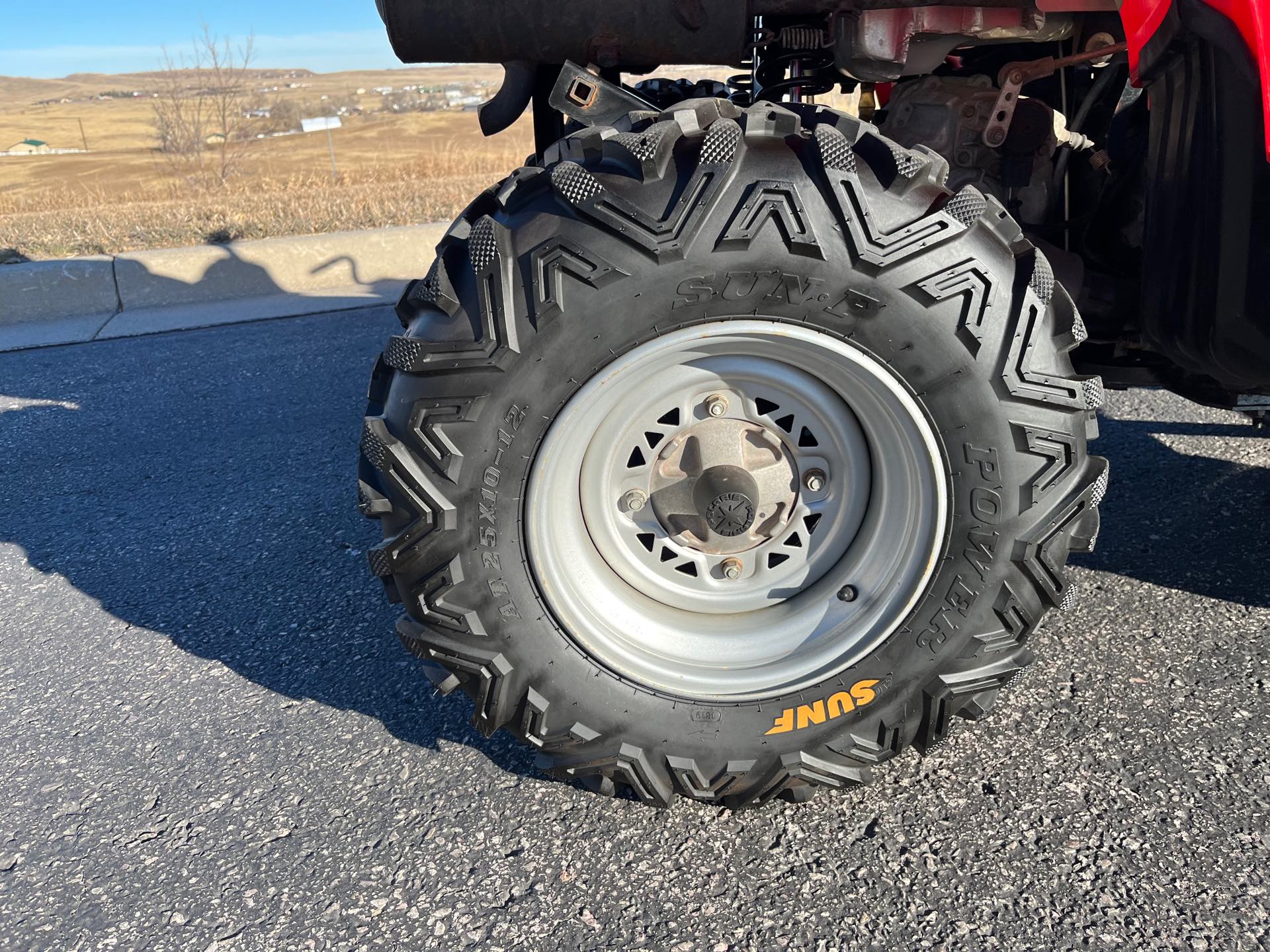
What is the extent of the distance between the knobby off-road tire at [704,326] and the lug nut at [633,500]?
32cm

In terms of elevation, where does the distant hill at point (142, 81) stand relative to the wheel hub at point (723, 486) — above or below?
below

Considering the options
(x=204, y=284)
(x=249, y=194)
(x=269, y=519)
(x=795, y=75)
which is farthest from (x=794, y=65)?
(x=249, y=194)

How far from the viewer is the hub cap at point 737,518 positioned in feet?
6.56

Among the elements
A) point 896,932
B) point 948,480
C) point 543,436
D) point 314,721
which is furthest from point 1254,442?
point 314,721

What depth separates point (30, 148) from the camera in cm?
4406

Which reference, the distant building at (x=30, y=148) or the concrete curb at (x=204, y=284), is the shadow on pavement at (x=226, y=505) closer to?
the concrete curb at (x=204, y=284)

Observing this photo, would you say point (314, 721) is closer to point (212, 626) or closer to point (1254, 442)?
point (212, 626)

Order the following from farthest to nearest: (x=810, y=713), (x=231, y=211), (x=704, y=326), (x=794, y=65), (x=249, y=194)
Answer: (x=249, y=194)
(x=231, y=211)
(x=794, y=65)
(x=810, y=713)
(x=704, y=326)

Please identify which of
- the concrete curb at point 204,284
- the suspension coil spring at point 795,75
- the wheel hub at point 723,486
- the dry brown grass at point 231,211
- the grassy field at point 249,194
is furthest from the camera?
the grassy field at point 249,194

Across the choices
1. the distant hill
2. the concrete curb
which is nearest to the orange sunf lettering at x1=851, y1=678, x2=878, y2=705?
the concrete curb

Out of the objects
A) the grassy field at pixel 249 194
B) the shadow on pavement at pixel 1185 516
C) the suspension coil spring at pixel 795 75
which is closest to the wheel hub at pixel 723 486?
the suspension coil spring at pixel 795 75

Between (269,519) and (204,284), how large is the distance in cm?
448

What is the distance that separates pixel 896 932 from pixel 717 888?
35 centimetres

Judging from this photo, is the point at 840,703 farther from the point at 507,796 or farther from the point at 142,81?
the point at 142,81
